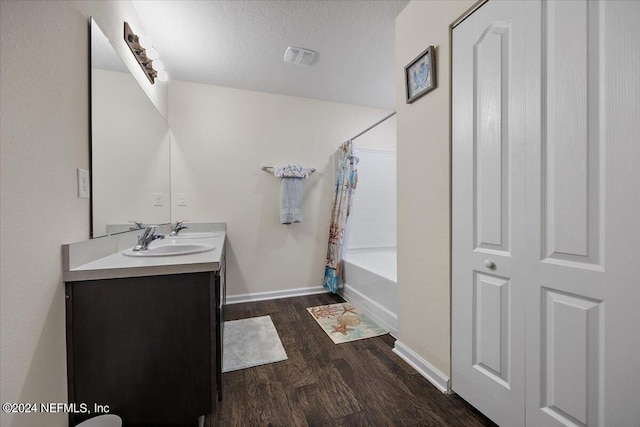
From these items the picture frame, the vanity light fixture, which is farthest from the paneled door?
the vanity light fixture

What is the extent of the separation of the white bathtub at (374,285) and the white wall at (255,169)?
1.50 ft

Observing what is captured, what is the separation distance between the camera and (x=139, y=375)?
103cm

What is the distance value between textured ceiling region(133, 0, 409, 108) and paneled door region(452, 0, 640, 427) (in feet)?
2.83

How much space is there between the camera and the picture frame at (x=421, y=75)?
141 cm

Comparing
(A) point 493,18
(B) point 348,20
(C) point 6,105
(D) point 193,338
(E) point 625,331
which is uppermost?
(B) point 348,20

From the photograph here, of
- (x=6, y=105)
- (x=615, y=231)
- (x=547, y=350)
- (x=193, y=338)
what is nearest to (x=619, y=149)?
(x=615, y=231)

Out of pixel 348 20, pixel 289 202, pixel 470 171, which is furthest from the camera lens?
pixel 289 202

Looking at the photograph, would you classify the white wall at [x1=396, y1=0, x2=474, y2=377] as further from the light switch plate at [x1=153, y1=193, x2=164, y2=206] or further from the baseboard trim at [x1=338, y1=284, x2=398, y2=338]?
the light switch plate at [x1=153, y1=193, x2=164, y2=206]

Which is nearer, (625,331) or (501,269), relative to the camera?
(625,331)

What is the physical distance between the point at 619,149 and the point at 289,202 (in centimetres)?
235

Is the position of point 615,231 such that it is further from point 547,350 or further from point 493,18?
point 493,18

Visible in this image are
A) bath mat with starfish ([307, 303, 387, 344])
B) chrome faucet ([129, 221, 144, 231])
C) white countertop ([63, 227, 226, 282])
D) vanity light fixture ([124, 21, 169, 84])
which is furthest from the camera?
bath mat with starfish ([307, 303, 387, 344])

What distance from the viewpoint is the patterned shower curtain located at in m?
2.74

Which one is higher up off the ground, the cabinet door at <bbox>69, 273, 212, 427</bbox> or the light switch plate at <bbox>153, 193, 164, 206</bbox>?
the light switch plate at <bbox>153, 193, 164, 206</bbox>
